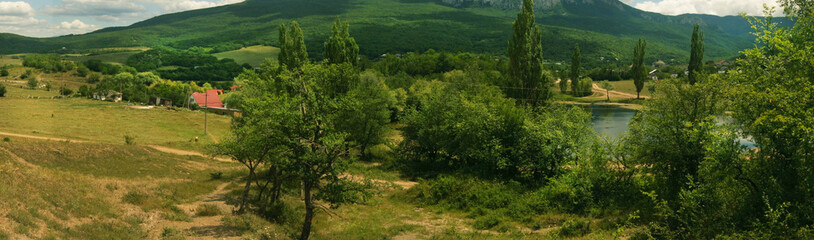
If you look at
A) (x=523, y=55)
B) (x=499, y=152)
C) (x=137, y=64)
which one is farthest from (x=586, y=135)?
(x=137, y=64)

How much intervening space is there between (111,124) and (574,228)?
51.7 meters

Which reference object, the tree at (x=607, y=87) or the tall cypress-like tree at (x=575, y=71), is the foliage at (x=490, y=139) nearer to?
the tall cypress-like tree at (x=575, y=71)

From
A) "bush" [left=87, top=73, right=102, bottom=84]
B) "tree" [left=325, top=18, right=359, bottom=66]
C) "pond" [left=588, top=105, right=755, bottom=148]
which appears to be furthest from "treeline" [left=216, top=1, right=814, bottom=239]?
"bush" [left=87, top=73, right=102, bottom=84]

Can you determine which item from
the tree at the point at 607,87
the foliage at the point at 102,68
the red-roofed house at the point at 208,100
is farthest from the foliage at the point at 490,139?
the foliage at the point at 102,68

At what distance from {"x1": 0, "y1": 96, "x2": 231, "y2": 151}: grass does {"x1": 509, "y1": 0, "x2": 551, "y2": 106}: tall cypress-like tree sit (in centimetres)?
2986

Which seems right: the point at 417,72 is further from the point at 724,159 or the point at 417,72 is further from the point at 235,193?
the point at 724,159

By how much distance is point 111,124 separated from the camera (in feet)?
177

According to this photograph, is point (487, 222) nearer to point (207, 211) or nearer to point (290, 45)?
point (207, 211)

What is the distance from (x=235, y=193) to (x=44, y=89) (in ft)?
369

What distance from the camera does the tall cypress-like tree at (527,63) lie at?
49.9 meters

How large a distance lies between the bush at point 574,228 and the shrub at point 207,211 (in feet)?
54.5

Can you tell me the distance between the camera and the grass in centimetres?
4456

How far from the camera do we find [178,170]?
1345 inches

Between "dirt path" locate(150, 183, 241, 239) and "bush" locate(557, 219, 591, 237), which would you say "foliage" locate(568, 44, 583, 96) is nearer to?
"bush" locate(557, 219, 591, 237)
